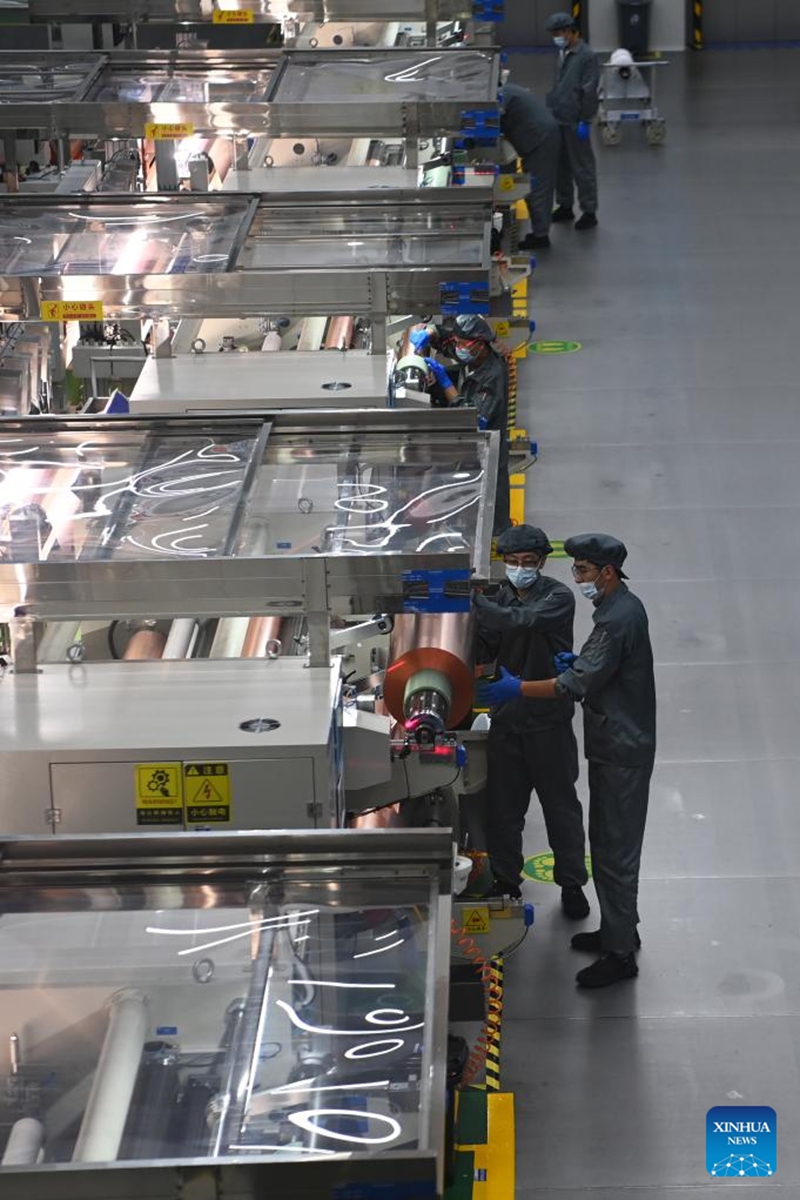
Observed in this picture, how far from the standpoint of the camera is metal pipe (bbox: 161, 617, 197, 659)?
6.13 m

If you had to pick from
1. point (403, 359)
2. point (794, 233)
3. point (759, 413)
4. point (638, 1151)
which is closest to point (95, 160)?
point (403, 359)

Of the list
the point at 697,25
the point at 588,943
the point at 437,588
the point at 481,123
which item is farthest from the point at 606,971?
the point at 697,25

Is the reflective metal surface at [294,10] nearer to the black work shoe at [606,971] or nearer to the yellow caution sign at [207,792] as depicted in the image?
the black work shoe at [606,971]

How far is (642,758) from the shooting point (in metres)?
6.68

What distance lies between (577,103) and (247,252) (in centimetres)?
848

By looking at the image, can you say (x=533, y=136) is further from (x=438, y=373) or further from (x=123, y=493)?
(x=123, y=493)

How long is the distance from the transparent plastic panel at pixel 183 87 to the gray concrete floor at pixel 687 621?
2.87 meters

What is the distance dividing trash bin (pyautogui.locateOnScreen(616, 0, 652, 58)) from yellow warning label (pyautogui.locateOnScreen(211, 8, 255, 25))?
36.5 feet

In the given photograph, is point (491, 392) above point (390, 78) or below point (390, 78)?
below

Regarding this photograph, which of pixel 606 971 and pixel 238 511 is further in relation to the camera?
pixel 606 971

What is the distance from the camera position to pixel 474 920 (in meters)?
6.36

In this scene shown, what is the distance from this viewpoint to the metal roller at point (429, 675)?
5875 mm

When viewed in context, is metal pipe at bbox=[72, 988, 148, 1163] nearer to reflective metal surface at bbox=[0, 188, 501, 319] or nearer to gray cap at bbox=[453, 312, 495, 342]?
reflective metal surface at bbox=[0, 188, 501, 319]

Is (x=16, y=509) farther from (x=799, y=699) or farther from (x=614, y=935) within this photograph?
(x=799, y=699)
